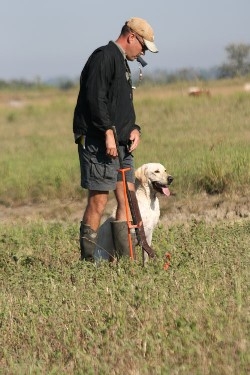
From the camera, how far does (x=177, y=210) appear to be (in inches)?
493

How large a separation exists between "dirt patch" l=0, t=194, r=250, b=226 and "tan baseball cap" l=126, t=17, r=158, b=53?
357 cm

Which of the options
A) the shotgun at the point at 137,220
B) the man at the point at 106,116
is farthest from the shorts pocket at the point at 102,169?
the shotgun at the point at 137,220

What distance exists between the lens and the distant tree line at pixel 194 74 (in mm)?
32812

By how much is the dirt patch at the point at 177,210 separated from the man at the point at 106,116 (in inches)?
123

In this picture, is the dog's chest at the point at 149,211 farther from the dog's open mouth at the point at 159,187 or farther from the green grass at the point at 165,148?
the green grass at the point at 165,148

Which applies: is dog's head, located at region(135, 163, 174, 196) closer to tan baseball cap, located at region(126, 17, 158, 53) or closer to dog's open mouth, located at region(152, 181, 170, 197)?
dog's open mouth, located at region(152, 181, 170, 197)

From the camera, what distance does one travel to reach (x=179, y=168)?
13633mm

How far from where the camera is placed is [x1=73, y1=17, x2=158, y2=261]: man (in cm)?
812

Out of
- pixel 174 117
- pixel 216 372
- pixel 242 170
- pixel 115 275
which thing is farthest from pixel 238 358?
pixel 174 117

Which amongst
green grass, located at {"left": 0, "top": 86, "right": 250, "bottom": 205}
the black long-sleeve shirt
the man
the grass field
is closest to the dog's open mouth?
the grass field

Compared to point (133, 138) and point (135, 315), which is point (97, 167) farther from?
point (135, 315)

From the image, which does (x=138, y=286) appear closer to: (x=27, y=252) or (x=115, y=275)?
(x=115, y=275)

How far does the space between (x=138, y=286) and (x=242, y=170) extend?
21.1ft

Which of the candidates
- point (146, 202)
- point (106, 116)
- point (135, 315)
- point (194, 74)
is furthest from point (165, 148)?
point (194, 74)
